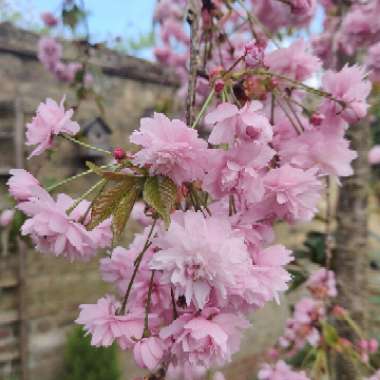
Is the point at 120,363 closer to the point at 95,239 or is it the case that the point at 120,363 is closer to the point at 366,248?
the point at 366,248

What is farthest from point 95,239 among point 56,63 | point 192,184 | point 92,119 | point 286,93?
point 92,119

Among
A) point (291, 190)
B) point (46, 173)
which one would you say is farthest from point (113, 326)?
point (46, 173)

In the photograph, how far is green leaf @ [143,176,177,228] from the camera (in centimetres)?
51

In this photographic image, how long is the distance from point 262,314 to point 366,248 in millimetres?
2950

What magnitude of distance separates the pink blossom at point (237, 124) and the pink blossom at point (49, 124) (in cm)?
21

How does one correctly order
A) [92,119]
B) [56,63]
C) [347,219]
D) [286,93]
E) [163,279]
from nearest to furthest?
[163,279]
[286,93]
[347,219]
[56,63]
[92,119]

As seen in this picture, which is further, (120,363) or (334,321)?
(120,363)

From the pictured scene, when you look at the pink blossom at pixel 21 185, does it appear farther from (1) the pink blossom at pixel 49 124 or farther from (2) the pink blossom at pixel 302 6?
(2) the pink blossom at pixel 302 6

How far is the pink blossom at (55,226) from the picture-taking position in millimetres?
629

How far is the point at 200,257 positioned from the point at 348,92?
36 cm

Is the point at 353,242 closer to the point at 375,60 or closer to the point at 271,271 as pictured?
the point at 375,60

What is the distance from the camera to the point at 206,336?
56 centimetres

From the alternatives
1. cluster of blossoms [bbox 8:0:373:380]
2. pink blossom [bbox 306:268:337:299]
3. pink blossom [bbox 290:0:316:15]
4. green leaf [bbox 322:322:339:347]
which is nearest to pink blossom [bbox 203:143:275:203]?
cluster of blossoms [bbox 8:0:373:380]

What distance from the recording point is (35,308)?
3.06 meters
